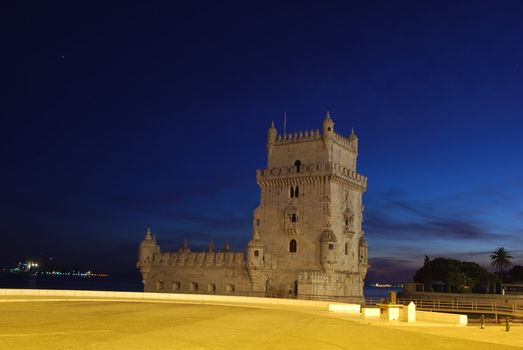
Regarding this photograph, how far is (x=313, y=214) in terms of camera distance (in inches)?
2434

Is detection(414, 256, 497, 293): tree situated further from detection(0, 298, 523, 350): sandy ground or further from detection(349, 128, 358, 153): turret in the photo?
detection(0, 298, 523, 350): sandy ground

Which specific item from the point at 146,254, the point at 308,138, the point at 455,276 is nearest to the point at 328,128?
the point at 308,138

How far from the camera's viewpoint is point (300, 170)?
63.2 meters

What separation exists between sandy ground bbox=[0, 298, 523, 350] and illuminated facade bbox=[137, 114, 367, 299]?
89.2 ft

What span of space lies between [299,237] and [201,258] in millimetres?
11540

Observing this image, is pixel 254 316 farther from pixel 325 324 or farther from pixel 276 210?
pixel 276 210

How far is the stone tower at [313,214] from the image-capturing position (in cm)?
6038

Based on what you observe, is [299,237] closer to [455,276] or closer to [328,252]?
[328,252]

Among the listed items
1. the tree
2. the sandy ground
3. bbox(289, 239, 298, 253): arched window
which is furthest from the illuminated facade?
the tree

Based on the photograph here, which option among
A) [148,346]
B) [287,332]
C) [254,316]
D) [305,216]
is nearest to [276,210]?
[305,216]

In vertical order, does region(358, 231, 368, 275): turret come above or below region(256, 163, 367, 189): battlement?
below

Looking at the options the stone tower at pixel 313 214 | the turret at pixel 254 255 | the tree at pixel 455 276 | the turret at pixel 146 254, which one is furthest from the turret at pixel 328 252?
the tree at pixel 455 276

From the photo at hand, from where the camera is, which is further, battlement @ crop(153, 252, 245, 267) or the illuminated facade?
battlement @ crop(153, 252, 245, 267)

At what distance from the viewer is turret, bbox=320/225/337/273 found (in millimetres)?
59406
